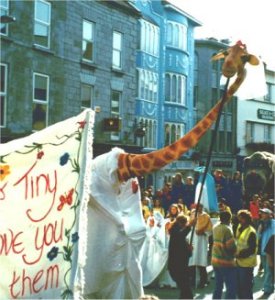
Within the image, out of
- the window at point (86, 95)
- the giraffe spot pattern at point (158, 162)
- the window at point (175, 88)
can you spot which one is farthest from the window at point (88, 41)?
the giraffe spot pattern at point (158, 162)

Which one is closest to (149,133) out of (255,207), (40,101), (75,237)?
(40,101)

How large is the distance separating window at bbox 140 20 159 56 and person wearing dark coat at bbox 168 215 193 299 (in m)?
17.7

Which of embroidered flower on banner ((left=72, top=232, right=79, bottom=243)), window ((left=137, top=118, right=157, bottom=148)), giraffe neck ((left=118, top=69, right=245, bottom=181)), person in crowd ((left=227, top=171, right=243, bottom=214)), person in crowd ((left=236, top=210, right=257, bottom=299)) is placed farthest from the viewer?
window ((left=137, top=118, right=157, bottom=148))

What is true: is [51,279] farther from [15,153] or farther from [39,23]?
[39,23]

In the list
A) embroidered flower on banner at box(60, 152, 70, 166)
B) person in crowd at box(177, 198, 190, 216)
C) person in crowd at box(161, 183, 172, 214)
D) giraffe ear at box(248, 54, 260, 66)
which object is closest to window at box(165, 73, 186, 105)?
person in crowd at box(161, 183, 172, 214)

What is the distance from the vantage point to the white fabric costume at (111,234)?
5488mm

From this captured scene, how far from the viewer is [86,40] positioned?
1969 centimetres

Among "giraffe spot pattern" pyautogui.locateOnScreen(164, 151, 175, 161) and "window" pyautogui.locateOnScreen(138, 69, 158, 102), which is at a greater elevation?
"window" pyautogui.locateOnScreen(138, 69, 158, 102)

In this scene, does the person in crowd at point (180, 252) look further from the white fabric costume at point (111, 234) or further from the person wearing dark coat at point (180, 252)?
the white fabric costume at point (111, 234)

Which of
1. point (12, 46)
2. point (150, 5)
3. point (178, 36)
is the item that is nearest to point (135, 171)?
point (12, 46)

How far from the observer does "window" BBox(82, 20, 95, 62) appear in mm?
19578

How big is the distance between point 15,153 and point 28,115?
1291cm

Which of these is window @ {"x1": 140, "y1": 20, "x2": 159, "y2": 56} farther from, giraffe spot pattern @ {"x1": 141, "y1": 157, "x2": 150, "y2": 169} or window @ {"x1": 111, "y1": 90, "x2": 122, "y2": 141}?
giraffe spot pattern @ {"x1": 141, "y1": 157, "x2": 150, "y2": 169}

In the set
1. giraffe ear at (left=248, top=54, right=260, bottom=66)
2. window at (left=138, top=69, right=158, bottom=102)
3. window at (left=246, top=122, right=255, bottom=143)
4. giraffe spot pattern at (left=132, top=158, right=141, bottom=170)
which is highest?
window at (left=138, top=69, right=158, bottom=102)
